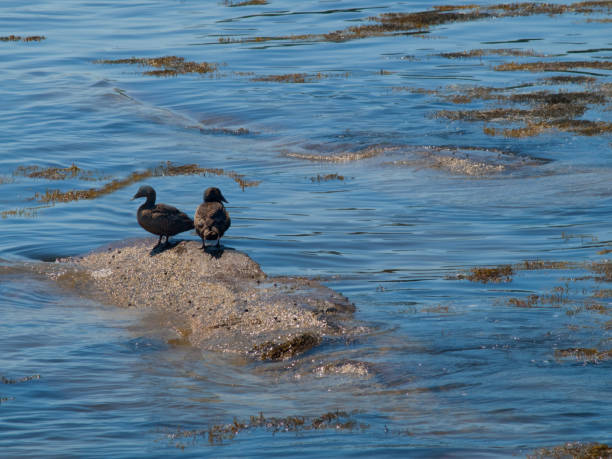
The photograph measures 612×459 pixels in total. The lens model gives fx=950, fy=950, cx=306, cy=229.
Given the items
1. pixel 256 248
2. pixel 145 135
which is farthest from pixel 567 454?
pixel 145 135

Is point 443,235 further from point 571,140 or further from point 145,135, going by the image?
point 145,135

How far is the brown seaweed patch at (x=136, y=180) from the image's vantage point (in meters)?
21.6

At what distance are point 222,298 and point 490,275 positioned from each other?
4.47 m

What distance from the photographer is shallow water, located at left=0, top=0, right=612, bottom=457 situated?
9.95 metres

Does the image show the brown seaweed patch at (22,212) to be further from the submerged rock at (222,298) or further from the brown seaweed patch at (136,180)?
the submerged rock at (222,298)

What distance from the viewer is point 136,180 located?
75.4ft

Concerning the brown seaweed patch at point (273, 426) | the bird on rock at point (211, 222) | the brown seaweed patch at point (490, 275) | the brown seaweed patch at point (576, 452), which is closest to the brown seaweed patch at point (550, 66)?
the brown seaweed patch at point (490, 275)

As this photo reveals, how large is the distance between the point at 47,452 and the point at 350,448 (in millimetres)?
2984

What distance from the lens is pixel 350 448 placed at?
9.20 meters

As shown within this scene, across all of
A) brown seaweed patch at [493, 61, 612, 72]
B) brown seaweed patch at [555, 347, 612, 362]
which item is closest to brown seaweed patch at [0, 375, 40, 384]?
brown seaweed patch at [555, 347, 612, 362]

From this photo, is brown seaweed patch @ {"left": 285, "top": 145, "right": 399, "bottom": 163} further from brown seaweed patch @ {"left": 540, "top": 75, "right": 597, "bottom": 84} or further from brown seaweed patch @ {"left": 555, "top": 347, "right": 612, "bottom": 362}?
brown seaweed patch @ {"left": 555, "top": 347, "right": 612, "bottom": 362}

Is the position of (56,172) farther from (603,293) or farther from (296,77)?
(603,293)

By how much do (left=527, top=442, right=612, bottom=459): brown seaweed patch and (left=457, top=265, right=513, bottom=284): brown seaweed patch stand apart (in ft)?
18.3

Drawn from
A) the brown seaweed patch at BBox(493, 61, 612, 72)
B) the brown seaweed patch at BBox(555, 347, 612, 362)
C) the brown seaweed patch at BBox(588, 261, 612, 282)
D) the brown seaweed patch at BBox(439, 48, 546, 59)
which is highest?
the brown seaweed patch at BBox(439, 48, 546, 59)
